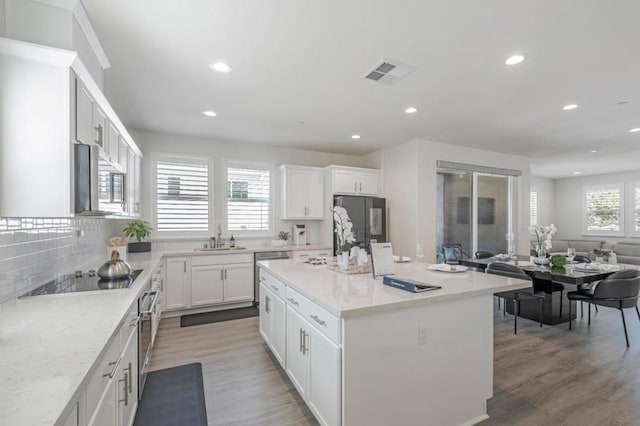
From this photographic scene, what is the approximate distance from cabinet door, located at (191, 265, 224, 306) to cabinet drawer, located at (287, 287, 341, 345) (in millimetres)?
2361

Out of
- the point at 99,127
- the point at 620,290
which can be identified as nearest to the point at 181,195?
the point at 99,127


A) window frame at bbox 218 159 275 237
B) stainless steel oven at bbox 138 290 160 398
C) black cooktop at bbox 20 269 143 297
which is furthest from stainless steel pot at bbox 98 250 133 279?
window frame at bbox 218 159 275 237

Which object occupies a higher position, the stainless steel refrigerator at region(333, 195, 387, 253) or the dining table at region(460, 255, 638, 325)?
the stainless steel refrigerator at region(333, 195, 387, 253)

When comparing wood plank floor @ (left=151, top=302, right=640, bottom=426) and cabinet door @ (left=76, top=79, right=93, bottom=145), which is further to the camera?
wood plank floor @ (left=151, top=302, right=640, bottom=426)


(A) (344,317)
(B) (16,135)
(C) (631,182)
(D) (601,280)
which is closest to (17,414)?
(A) (344,317)

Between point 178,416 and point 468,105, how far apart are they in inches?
158

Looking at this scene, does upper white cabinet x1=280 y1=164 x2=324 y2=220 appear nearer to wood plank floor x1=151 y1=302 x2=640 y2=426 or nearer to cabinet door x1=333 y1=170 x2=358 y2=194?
cabinet door x1=333 y1=170 x2=358 y2=194

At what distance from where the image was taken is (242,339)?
344cm

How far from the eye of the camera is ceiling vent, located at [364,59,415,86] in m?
2.52

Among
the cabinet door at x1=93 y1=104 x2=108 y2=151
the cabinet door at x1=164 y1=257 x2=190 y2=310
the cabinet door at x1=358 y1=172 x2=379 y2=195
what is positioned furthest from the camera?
the cabinet door at x1=358 y1=172 x2=379 y2=195

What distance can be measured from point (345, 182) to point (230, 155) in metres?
2.02

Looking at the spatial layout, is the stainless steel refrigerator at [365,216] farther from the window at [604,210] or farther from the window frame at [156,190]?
the window at [604,210]

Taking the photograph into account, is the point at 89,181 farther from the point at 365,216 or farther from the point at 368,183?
the point at 368,183

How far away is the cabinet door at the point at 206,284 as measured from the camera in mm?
4293
